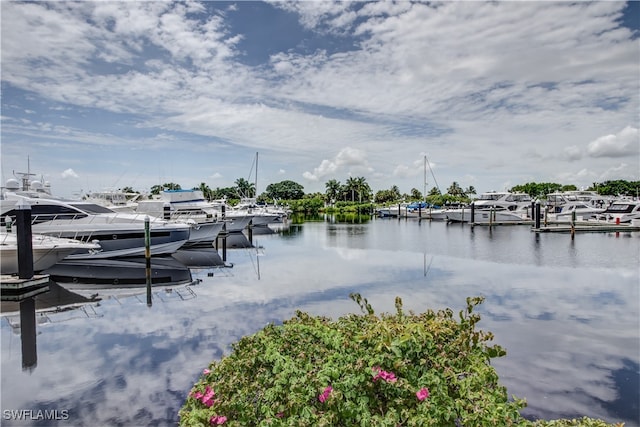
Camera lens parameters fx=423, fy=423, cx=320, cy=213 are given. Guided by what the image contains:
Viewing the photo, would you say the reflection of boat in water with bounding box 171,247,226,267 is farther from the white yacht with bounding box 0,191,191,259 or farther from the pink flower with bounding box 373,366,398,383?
the pink flower with bounding box 373,366,398,383

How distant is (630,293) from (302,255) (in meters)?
16.3

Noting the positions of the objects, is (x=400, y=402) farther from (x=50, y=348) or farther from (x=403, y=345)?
(x=50, y=348)

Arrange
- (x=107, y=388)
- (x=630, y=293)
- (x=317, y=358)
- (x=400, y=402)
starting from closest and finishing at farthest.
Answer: (x=400, y=402), (x=317, y=358), (x=107, y=388), (x=630, y=293)

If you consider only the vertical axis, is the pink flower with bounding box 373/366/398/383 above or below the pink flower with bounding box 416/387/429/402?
above

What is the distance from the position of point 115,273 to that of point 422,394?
19.3 metres

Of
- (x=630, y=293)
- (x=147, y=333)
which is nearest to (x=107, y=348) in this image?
(x=147, y=333)

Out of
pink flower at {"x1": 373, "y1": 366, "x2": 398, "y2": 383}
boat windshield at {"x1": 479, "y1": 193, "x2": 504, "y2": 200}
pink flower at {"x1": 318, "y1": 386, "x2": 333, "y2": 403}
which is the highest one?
boat windshield at {"x1": 479, "y1": 193, "x2": 504, "y2": 200}

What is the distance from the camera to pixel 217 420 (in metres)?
3.46

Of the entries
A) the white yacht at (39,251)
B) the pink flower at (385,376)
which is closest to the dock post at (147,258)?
the white yacht at (39,251)

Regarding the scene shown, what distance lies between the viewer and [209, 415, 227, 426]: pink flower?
3434 millimetres

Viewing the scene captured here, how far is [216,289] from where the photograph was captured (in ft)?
A: 52.4

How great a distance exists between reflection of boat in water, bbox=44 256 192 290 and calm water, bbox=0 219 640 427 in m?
1.29

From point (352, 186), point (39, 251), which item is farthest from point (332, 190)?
point (39, 251)

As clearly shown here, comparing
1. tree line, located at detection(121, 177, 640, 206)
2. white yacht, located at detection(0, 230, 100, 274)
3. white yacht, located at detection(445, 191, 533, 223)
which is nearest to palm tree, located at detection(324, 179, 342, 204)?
tree line, located at detection(121, 177, 640, 206)
